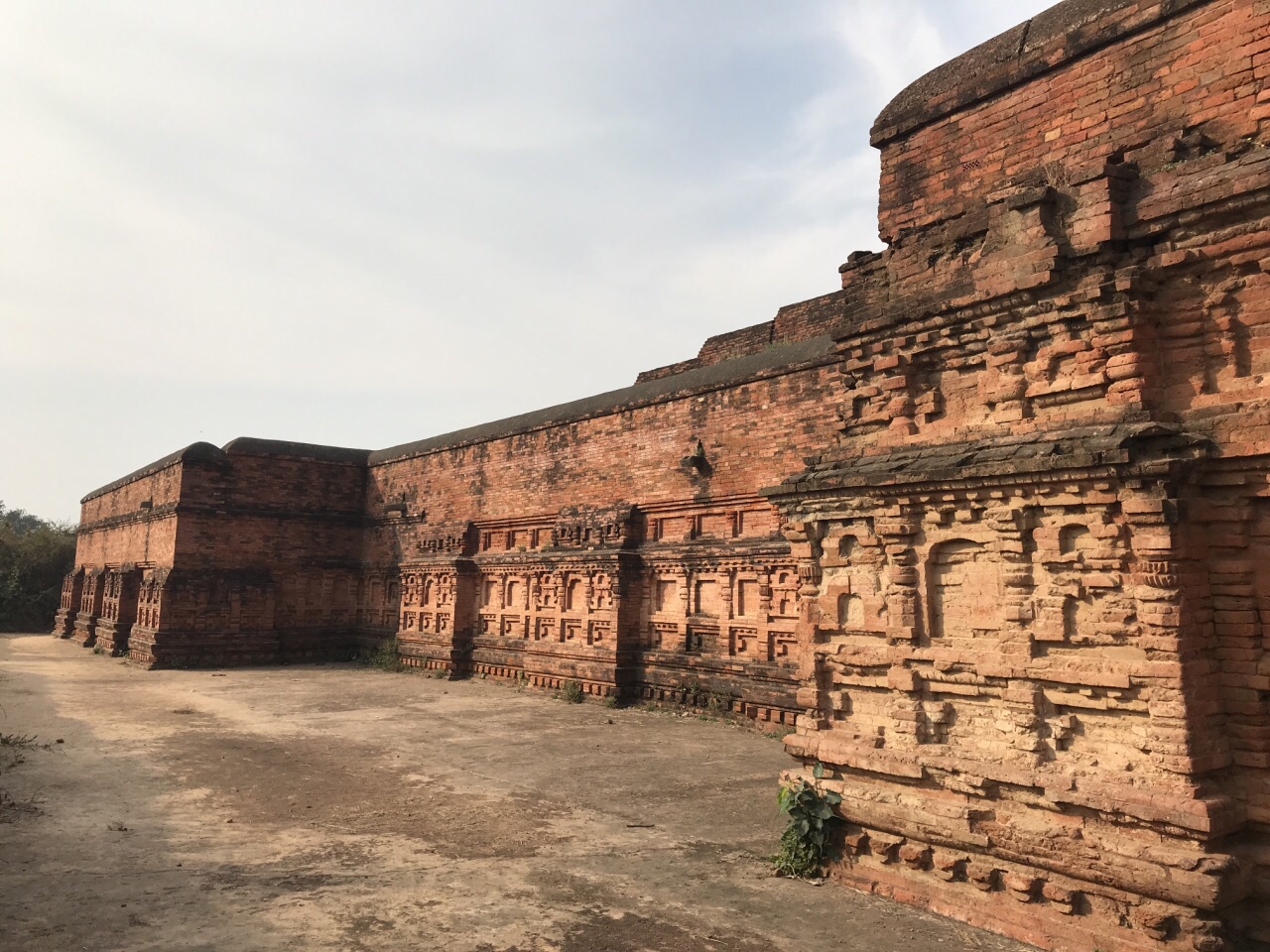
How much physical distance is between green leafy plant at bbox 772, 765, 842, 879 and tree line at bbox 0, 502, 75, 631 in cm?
3083

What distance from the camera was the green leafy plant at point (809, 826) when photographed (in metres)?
4.89

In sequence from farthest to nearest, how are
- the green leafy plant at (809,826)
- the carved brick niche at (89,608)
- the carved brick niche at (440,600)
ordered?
the carved brick niche at (89,608)
the carved brick niche at (440,600)
the green leafy plant at (809,826)

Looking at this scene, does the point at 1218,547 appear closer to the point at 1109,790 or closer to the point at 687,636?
the point at 1109,790

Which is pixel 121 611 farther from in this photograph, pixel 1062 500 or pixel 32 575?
pixel 1062 500

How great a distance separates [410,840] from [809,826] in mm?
2689

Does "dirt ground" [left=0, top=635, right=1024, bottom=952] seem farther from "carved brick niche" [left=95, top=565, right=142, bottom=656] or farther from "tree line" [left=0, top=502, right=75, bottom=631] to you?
"tree line" [left=0, top=502, right=75, bottom=631]

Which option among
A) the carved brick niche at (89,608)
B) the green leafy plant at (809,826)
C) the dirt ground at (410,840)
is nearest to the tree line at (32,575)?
the carved brick niche at (89,608)

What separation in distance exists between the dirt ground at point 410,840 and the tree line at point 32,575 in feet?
70.5

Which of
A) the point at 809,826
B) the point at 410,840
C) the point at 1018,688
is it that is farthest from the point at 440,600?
the point at 1018,688

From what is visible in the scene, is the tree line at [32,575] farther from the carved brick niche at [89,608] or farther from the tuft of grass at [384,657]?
the tuft of grass at [384,657]

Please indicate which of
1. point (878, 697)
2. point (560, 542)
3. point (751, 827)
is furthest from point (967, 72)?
point (560, 542)

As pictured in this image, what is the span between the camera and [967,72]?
5.19 meters

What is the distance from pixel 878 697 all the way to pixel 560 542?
893 cm

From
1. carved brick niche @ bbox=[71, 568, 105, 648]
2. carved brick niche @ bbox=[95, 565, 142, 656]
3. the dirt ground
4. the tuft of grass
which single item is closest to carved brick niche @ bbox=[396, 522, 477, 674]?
the tuft of grass
